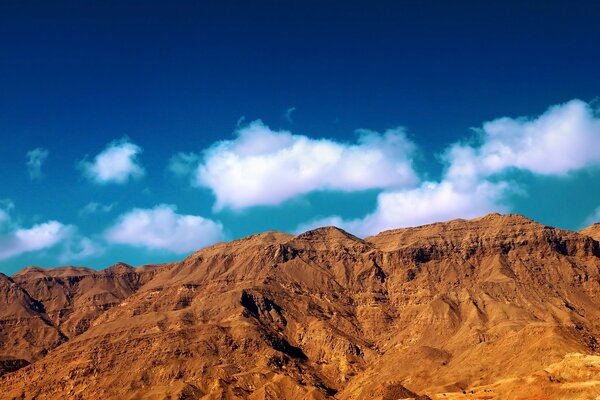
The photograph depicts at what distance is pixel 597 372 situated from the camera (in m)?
199

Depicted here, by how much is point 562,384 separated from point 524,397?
9577 millimetres

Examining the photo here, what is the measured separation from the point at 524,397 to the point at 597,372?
68.4 ft

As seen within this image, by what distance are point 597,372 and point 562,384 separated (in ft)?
39.0

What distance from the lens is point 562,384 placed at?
193 metres

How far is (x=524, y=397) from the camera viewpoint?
193 m
